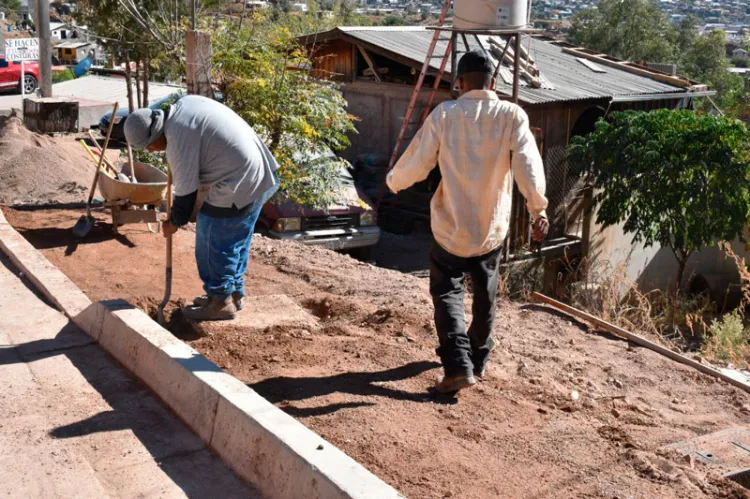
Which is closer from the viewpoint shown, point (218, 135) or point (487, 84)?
point (487, 84)

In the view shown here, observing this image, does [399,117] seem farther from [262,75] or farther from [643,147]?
[262,75]

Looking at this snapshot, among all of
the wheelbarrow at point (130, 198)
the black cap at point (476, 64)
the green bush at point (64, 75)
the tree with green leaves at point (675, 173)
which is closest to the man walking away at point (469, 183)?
the black cap at point (476, 64)

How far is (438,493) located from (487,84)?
221 cm

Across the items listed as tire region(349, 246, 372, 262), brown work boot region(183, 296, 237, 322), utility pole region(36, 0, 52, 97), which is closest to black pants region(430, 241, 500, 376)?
brown work boot region(183, 296, 237, 322)

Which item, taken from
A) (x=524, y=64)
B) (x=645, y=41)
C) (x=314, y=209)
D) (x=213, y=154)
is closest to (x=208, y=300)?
(x=213, y=154)

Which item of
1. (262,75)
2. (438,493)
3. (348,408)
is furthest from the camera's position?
(262,75)

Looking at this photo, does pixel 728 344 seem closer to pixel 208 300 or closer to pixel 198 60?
pixel 208 300

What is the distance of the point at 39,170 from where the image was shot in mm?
11250

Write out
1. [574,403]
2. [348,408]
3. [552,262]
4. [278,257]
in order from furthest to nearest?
[552,262], [278,257], [574,403], [348,408]

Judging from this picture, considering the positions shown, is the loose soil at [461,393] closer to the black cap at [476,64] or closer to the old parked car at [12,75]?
the black cap at [476,64]

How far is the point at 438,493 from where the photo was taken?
140 inches

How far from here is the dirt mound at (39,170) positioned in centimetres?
1038

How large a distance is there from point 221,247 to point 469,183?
186cm

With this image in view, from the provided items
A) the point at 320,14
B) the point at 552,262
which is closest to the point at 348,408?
the point at 552,262
